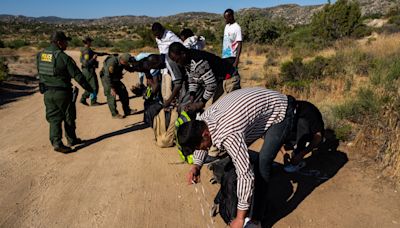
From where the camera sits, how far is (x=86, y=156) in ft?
20.4

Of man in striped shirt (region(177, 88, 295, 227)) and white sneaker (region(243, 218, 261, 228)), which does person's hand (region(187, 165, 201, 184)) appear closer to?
man in striped shirt (region(177, 88, 295, 227))

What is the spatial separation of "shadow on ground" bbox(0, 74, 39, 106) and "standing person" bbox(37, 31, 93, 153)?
5.49 m

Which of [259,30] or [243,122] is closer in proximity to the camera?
[243,122]

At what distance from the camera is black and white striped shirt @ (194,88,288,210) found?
10.00 ft

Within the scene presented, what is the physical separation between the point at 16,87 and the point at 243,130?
502 inches

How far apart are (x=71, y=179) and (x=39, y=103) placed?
6.28 metres

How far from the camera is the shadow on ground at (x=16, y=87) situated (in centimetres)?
1178

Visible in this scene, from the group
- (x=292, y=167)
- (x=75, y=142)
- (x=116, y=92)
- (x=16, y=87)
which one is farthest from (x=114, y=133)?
(x=16, y=87)

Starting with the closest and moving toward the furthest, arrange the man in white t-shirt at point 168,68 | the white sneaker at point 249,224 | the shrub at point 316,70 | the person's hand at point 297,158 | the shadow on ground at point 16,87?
the white sneaker at point 249,224 → the person's hand at point 297,158 → the man in white t-shirt at point 168,68 → the shrub at point 316,70 → the shadow on ground at point 16,87

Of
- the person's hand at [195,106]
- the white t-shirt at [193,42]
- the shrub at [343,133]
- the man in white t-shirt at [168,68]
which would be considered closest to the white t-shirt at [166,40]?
the man in white t-shirt at [168,68]

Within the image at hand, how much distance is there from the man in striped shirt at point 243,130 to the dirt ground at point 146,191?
0.79m

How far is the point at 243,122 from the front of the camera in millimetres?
3213

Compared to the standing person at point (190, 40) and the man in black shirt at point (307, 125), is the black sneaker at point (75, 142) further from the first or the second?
the man in black shirt at point (307, 125)

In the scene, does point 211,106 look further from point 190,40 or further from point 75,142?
point 190,40
